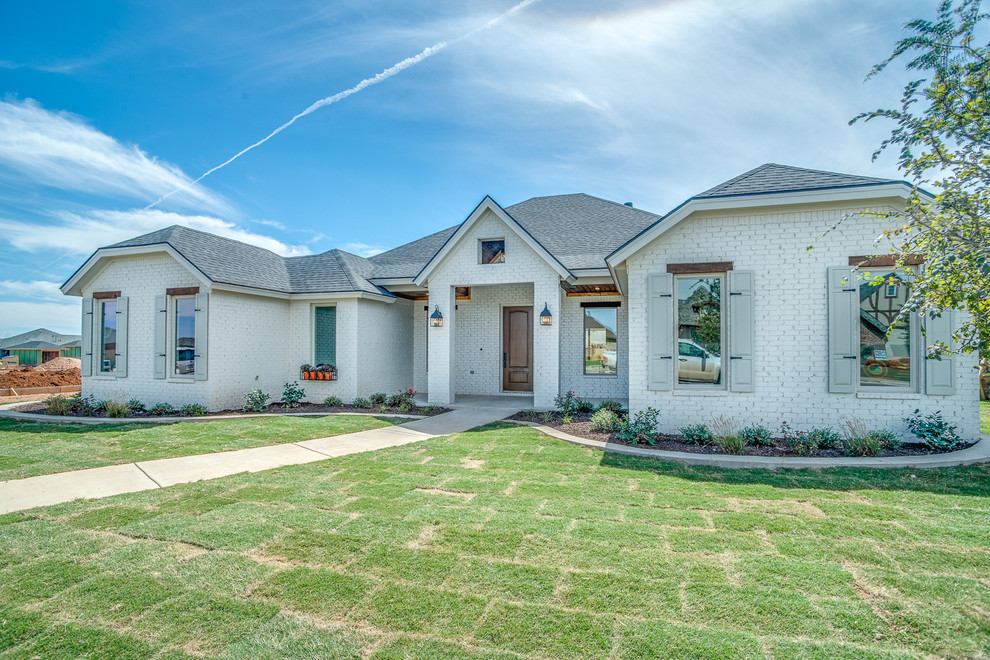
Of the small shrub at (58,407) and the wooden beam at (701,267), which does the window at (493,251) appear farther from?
the small shrub at (58,407)

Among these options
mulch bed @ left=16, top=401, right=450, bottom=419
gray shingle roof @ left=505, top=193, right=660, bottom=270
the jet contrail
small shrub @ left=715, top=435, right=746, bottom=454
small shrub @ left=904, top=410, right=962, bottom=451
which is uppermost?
the jet contrail

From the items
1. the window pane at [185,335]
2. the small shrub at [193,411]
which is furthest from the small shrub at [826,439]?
the window pane at [185,335]

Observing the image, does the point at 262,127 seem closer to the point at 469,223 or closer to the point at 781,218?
the point at 469,223

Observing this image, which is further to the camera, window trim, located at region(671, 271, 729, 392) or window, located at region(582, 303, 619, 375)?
window, located at region(582, 303, 619, 375)

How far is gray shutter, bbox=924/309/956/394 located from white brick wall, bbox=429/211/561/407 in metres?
6.34

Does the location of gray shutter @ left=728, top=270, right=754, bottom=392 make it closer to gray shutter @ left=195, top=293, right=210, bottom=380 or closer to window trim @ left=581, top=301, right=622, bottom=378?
window trim @ left=581, top=301, right=622, bottom=378

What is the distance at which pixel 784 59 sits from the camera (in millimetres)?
6824

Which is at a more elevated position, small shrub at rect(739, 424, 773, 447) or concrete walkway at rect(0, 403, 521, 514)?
small shrub at rect(739, 424, 773, 447)

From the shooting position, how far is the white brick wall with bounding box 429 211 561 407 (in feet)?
35.3

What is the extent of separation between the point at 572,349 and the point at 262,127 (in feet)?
35.0

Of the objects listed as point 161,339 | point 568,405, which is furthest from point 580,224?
point 161,339

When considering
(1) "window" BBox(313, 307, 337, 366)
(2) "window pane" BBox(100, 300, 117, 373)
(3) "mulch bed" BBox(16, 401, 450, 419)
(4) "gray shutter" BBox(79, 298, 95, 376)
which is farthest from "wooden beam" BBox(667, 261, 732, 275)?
(4) "gray shutter" BBox(79, 298, 95, 376)

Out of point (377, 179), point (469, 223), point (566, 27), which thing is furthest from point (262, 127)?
point (566, 27)

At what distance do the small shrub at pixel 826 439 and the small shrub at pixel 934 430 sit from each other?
1.07 metres
